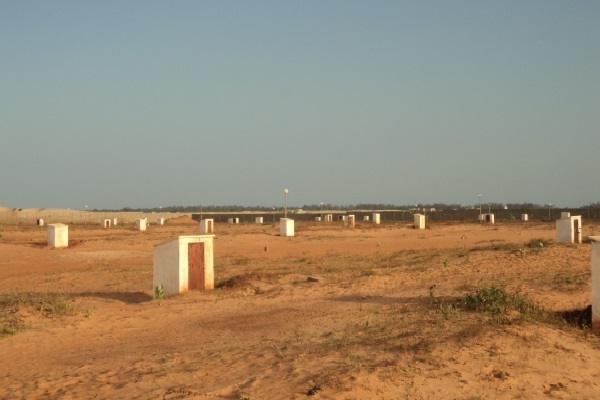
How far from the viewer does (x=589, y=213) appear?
6894cm

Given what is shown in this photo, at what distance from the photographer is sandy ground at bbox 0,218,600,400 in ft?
25.8

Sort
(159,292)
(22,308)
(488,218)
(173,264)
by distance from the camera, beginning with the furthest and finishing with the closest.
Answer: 1. (488,218)
2. (173,264)
3. (159,292)
4. (22,308)

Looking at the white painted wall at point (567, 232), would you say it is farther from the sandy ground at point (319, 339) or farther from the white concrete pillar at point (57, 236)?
the white concrete pillar at point (57, 236)

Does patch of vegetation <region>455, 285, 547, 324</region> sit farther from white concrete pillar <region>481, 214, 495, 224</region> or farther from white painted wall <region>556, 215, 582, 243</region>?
white concrete pillar <region>481, 214, 495, 224</region>

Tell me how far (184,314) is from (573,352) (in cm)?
766

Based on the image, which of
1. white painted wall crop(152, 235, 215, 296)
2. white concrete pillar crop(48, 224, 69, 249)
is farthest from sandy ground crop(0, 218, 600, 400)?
white concrete pillar crop(48, 224, 69, 249)

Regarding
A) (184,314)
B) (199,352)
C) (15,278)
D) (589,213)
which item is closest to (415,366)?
(199,352)

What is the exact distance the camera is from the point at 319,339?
33.3ft

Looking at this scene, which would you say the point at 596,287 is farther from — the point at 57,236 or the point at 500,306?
the point at 57,236

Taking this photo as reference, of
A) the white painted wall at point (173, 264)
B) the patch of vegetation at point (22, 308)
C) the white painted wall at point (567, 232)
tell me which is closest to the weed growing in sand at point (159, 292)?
the white painted wall at point (173, 264)

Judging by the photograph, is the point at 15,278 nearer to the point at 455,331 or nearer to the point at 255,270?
the point at 255,270

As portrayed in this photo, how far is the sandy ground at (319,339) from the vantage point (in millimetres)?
7871

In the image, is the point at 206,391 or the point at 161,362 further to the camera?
the point at 161,362

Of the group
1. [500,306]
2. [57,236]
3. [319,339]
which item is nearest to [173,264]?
[319,339]
